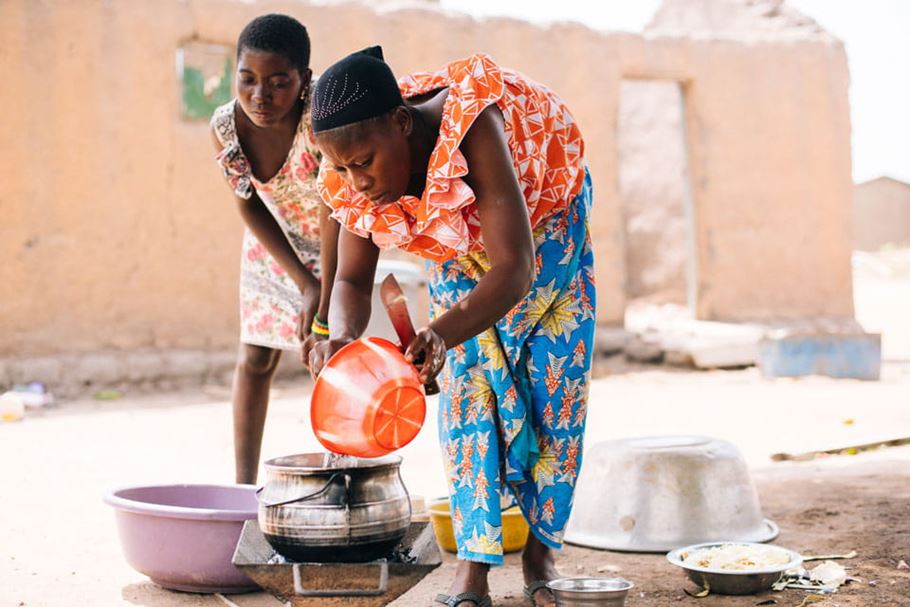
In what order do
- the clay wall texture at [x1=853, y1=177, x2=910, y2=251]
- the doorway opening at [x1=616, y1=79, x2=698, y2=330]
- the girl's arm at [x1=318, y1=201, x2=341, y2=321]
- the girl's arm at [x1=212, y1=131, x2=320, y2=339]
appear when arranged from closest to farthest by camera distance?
the girl's arm at [x1=318, y1=201, x2=341, y2=321] < the girl's arm at [x1=212, y1=131, x2=320, y2=339] < the doorway opening at [x1=616, y1=79, x2=698, y2=330] < the clay wall texture at [x1=853, y1=177, x2=910, y2=251]

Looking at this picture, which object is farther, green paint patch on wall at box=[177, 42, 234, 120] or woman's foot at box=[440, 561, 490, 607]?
green paint patch on wall at box=[177, 42, 234, 120]

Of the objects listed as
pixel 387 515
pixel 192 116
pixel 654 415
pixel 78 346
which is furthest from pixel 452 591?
pixel 192 116

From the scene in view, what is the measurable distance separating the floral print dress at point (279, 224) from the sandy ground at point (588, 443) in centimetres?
88

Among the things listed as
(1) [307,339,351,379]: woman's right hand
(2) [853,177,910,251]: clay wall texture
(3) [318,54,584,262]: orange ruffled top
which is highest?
(2) [853,177,910,251]: clay wall texture

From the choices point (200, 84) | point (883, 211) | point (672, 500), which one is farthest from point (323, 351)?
point (883, 211)

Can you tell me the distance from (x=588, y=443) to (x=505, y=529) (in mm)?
2273

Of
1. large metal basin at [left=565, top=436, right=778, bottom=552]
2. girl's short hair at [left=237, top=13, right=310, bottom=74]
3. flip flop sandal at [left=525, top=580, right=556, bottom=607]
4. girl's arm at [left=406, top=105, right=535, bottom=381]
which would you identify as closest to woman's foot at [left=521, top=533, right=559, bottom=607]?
flip flop sandal at [left=525, top=580, right=556, bottom=607]

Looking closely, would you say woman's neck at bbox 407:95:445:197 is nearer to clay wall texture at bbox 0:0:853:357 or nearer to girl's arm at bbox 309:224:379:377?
girl's arm at bbox 309:224:379:377

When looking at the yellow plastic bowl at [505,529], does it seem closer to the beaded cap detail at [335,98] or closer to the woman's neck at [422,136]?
the woman's neck at [422,136]

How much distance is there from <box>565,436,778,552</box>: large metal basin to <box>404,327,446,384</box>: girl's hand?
5.08 ft

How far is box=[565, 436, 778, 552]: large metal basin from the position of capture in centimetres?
343

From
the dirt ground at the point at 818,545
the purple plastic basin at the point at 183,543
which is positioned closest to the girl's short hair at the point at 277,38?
the purple plastic basin at the point at 183,543

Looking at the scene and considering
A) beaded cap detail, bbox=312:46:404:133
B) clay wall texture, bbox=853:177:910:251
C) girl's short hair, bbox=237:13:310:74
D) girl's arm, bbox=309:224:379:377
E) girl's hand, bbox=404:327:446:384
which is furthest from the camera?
clay wall texture, bbox=853:177:910:251

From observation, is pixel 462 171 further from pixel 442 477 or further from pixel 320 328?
pixel 442 477
